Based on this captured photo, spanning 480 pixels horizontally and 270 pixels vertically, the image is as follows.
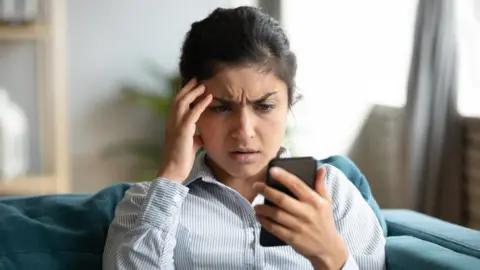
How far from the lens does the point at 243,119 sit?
46.5 inches

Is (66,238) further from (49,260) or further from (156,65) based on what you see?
(156,65)

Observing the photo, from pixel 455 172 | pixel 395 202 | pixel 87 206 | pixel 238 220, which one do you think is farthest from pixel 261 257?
pixel 395 202

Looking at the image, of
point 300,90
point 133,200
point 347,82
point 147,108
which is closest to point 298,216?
point 133,200

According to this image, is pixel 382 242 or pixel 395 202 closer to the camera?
pixel 382 242

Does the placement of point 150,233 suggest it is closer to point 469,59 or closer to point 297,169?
point 297,169

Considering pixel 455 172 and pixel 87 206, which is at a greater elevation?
pixel 87 206

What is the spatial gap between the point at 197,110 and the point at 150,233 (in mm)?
221

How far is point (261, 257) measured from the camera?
1240 mm

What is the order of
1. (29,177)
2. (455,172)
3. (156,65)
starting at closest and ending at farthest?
1. (455,172)
2. (29,177)
3. (156,65)

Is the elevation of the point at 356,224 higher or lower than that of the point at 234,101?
lower

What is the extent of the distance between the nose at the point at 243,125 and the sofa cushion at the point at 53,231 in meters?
0.35

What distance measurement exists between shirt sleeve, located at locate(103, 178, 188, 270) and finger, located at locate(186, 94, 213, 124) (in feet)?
0.37

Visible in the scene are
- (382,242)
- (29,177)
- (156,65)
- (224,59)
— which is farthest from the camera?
(156,65)

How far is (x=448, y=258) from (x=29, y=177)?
173 centimetres
